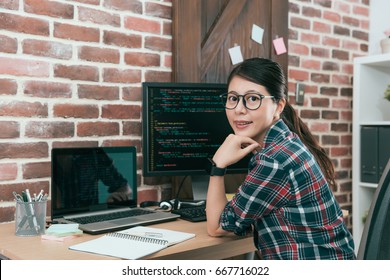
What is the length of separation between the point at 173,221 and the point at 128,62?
741 millimetres

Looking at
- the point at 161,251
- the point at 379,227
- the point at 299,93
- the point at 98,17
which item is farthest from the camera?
the point at 299,93

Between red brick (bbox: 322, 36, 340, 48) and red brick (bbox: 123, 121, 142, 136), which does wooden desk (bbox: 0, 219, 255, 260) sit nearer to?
red brick (bbox: 123, 121, 142, 136)

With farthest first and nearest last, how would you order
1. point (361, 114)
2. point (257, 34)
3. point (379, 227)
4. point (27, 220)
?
point (361, 114) → point (257, 34) → point (27, 220) → point (379, 227)

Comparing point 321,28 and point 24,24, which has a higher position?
point 321,28

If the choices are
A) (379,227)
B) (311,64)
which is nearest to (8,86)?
(379,227)

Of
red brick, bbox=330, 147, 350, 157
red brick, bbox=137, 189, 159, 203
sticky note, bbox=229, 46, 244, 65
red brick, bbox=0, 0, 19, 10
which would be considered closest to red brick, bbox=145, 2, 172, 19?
sticky note, bbox=229, 46, 244, 65

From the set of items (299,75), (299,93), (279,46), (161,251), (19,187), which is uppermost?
(279,46)

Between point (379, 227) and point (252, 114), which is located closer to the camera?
point (379, 227)

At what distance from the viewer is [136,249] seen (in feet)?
4.20

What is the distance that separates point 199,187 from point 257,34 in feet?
2.84

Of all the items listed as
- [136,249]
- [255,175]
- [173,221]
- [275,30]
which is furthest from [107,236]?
[275,30]

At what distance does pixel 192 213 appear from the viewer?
5.74ft

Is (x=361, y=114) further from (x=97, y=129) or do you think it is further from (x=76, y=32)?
(x=76, y=32)

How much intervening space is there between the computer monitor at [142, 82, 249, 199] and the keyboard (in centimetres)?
20
